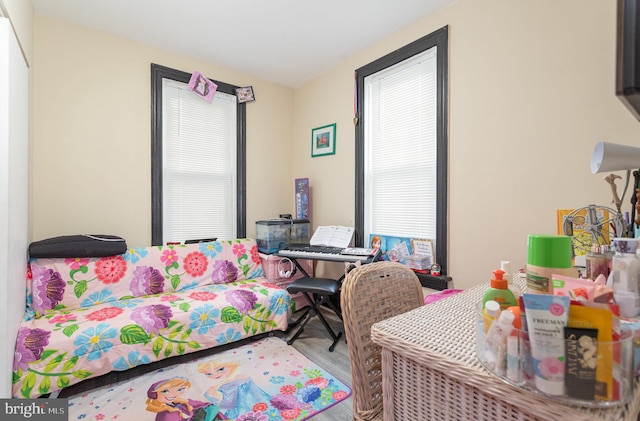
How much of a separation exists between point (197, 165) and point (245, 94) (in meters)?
0.94

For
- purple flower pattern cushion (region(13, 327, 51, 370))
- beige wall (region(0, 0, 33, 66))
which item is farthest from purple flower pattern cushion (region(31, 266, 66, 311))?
beige wall (region(0, 0, 33, 66))

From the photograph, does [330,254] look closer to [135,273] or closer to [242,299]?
[242,299]

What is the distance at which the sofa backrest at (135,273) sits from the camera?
6.92 feet

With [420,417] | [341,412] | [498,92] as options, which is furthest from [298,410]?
[498,92]

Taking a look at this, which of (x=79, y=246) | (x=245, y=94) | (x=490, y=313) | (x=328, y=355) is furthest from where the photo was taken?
(x=245, y=94)

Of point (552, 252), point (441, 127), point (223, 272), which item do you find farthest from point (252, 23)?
point (552, 252)

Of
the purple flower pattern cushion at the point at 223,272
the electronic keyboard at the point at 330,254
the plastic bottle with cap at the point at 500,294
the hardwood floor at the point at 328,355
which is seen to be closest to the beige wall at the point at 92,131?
the purple flower pattern cushion at the point at 223,272

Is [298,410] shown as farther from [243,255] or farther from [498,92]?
[498,92]

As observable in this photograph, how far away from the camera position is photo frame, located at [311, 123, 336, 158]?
3.14 meters

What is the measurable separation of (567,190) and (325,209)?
212 centimetres

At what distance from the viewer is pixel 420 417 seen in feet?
2.31

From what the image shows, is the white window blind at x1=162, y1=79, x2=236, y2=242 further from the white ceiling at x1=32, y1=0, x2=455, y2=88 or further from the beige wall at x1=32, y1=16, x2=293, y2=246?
the white ceiling at x1=32, y1=0, x2=455, y2=88

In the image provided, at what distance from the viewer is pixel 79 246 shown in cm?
221

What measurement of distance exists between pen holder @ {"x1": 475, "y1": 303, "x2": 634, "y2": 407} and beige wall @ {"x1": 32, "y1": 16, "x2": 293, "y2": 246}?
298cm
